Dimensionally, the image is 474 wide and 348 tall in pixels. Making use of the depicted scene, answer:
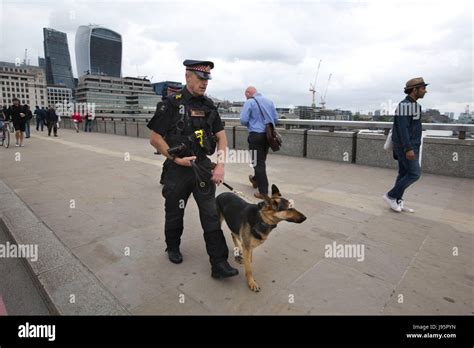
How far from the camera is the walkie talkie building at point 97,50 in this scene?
139m

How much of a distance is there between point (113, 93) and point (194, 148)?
422ft

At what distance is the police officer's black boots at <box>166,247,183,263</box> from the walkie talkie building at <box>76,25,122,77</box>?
6023 inches

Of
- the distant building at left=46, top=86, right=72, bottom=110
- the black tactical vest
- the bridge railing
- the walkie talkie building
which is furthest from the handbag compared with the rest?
the walkie talkie building

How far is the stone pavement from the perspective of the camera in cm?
270

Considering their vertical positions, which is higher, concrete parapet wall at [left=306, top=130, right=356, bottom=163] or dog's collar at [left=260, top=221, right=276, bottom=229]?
concrete parapet wall at [left=306, top=130, right=356, bottom=163]

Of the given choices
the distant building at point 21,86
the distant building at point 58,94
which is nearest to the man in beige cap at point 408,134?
the distant building at point 21,86

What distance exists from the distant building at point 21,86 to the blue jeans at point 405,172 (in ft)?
374

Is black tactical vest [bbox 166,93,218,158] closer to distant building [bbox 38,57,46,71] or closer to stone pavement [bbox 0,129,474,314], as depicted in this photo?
stone pavement [bbox 0,129,474,314]

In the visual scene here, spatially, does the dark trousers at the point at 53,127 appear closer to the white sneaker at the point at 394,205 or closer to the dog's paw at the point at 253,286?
the white sneaker at the point at 394,205

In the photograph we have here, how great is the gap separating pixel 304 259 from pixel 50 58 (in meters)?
194

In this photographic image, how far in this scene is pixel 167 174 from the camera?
3229mm

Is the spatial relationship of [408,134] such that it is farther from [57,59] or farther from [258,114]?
[57,59]

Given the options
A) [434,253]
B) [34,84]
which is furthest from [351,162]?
[34,84]
